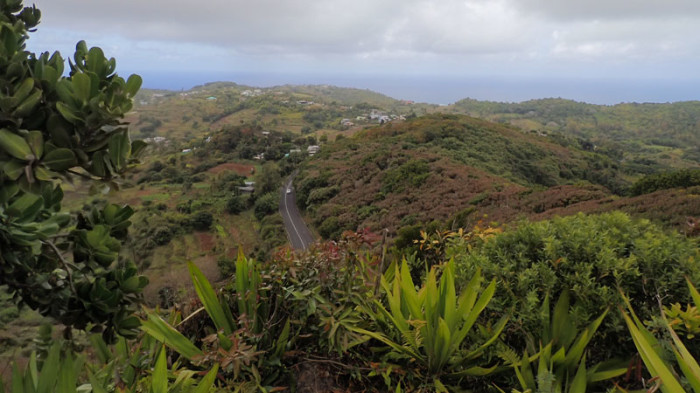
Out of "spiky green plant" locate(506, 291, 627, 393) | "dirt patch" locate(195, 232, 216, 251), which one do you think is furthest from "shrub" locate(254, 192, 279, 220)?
"spiky green plant" locate(506, 291, 627, 393)

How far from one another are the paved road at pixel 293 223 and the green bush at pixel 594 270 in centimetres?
1673

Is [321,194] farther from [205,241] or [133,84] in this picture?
[133,84]

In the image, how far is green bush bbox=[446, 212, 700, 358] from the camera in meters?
1.75

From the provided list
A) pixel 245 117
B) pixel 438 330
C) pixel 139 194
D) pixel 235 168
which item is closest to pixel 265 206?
pixel 235 168

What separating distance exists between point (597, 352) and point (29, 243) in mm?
2288

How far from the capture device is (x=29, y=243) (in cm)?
92

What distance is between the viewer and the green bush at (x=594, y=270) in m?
1.75

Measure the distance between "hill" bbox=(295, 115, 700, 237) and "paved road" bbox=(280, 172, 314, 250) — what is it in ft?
3.06

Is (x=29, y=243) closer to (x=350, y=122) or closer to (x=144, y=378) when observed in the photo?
(x=144, y=378)

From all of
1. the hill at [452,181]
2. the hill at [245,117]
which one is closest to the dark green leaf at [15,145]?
the hill at [452,181]

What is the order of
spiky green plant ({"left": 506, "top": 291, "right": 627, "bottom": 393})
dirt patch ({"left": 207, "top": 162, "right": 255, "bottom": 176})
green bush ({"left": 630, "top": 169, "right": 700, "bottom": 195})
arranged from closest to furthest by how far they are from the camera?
spiky green plant ({"left": 506, "top": 291, "right": 627, "bottom": 393}), green bush ({"left": 630, "top": 169, "right": 700, "bottom": 195}), dirt patch ({"left": 207, "top": 162, "right": 255, "bottom": 176})

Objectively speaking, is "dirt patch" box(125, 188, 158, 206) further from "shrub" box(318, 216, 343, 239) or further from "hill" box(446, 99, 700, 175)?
"hill" box(446, 99, 700, 175)

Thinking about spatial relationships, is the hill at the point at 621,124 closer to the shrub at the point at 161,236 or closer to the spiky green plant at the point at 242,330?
the shrub at the point at 161,236

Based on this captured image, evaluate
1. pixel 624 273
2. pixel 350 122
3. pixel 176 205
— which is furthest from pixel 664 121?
pixel 624 273
